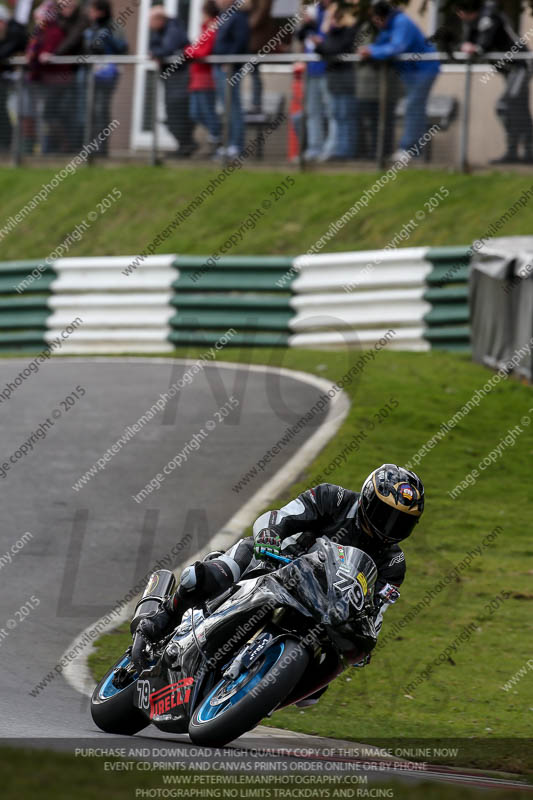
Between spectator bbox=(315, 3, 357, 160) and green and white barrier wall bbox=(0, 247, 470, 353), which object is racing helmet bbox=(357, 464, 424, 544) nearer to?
green and white barrier wall bbox=(0, 247, 470, 353)

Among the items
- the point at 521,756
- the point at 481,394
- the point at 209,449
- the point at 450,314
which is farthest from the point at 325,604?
the point at 450,314

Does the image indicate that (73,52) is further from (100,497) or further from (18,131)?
(100,497)

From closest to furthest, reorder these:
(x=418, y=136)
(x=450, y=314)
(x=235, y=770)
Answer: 1. (x=235, y=770)
2. (x=450, y=314)
3. (x=418, y=136)

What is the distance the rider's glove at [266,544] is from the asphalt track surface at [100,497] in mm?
890

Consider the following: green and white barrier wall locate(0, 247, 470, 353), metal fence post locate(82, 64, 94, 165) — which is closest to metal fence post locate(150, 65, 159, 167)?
metal fence post locate(82, 64, 94, 165)

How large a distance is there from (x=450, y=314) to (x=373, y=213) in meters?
3.45

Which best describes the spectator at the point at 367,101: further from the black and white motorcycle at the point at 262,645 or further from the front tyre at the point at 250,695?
the front tyre at the point at 250,695

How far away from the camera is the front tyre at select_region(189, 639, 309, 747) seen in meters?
5.55

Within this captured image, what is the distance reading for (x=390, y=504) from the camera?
6.12 metres

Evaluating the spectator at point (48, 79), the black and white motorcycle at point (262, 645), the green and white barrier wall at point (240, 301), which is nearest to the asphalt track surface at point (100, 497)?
the black and white motorcycle at point (262, 645)

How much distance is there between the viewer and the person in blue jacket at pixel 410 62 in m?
17.5

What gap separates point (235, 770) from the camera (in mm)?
5133

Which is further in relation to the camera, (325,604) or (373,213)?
(373,213)

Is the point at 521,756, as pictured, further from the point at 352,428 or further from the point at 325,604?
the point at 352,428
